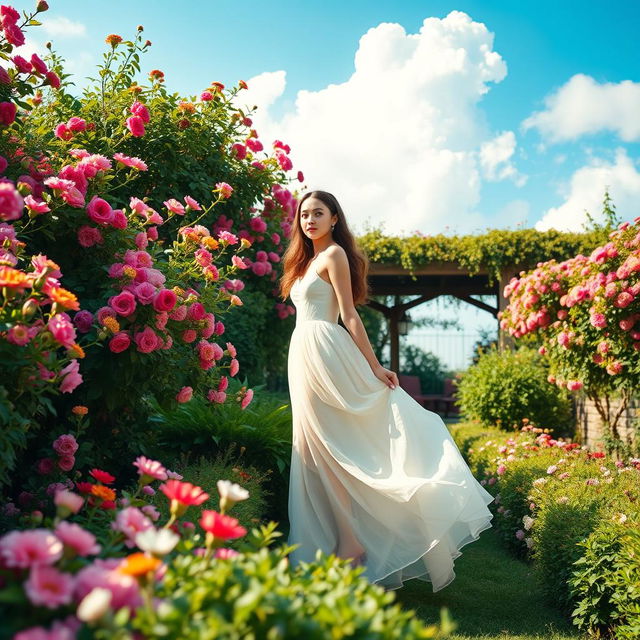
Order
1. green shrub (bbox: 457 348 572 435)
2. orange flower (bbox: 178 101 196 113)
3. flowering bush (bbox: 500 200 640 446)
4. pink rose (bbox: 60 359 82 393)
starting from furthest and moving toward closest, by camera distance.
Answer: green shrub (bbox: 457 348 572 435) < flowering bush (bbox: 500 200 640 446) < orange flower (bbox: 178 101 196 113) < pink rose (bbox: 60 359 82 393)

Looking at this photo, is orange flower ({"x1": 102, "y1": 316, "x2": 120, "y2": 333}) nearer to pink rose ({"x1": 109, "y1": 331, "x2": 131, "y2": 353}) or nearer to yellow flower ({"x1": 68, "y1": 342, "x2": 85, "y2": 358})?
pink rose ({"x1": 109, "y1": 331, "x2": 131, "y2": 353})

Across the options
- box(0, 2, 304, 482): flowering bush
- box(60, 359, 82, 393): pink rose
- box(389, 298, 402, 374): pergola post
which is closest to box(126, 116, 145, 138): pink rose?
box(0, 2, 304, 482): flowering bush

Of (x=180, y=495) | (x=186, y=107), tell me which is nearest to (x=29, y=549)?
(x=180, y=495)

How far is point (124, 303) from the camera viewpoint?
2516mm

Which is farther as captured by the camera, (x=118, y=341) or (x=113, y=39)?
(x=113, y=39)

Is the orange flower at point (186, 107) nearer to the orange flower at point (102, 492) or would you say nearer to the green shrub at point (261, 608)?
the orange flower at point (102, 492)

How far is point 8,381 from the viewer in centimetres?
191

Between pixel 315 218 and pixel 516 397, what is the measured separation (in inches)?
186

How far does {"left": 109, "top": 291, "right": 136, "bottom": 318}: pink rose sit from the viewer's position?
2496mm

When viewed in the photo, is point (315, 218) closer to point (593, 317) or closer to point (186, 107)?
point (186, 107)

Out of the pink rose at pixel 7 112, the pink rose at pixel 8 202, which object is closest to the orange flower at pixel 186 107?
the pink rose at pixel 7 112

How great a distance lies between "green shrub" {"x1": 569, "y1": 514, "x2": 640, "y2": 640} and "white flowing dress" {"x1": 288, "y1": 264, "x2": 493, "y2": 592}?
0.50m

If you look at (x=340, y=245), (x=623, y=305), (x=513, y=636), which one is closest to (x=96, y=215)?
(x=340, y=245)

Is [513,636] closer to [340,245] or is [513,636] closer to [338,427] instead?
[338,427]
